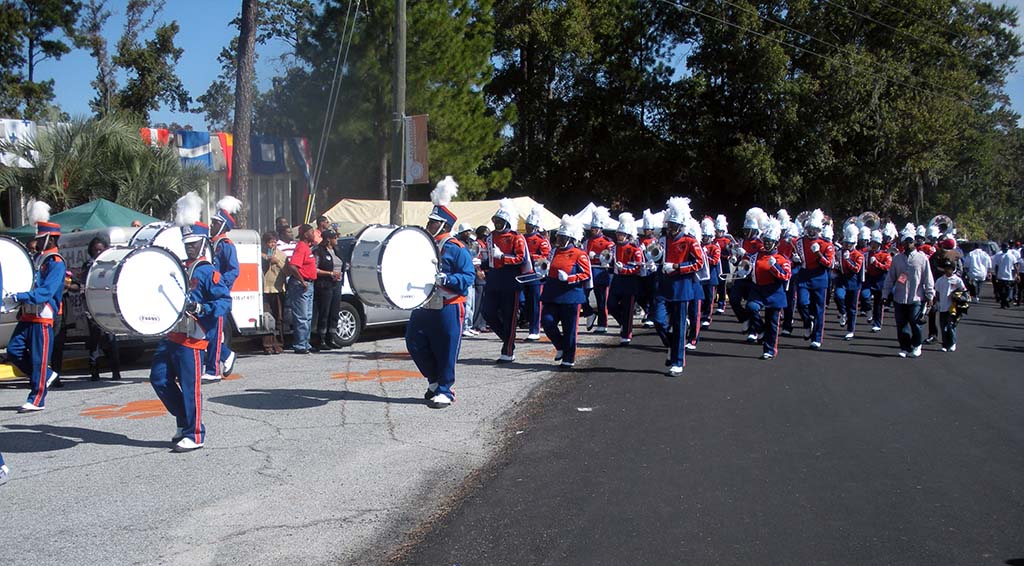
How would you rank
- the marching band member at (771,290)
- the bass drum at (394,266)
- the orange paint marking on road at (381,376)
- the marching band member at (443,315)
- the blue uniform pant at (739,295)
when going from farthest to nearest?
the blue uniform pant at (739,295), the marching band member at (771,290), the orange paint marking on road at (381,376), the marching band member at (443,315), the bass drum at (394,266)

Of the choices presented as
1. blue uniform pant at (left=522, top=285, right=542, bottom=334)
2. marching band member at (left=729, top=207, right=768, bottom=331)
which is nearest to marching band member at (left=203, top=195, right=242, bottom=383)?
blue uniform pant at (left=522, top=285, right=542, bottom=334)

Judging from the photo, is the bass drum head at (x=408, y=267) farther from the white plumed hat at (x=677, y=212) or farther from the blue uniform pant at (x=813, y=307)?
the blue uniform pant at (x=813, y=307)

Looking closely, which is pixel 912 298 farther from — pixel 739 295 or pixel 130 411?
pixel 130 411

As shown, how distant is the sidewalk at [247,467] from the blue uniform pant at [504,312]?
1017mm

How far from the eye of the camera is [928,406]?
986 centimetres

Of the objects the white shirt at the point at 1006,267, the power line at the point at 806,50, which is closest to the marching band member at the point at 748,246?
the white shirt at the point at 1006,267

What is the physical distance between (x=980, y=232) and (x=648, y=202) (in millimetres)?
26422

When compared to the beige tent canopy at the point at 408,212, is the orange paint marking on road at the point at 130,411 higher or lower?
lower

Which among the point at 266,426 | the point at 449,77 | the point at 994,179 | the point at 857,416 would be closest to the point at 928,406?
the point at 857,416

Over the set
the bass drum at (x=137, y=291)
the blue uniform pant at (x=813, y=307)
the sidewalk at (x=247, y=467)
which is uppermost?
the bass drum at (x=137, y=291)

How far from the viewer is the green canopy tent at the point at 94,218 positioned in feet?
53.0

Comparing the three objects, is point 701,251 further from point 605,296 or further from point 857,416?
point 605,296

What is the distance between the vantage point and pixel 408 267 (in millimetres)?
8750

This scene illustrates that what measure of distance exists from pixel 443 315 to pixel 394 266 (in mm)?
835
